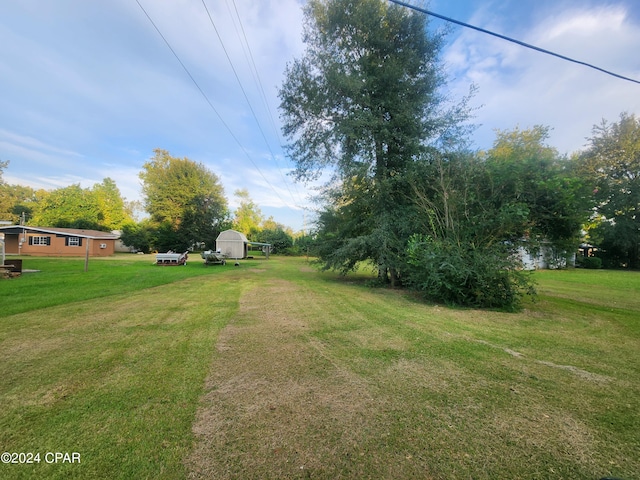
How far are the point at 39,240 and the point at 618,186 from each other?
53.6m

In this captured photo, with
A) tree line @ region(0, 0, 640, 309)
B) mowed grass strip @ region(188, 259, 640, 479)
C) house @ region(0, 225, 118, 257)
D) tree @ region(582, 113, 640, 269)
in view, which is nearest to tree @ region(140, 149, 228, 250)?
house @ region(0, 225, 118, 257)

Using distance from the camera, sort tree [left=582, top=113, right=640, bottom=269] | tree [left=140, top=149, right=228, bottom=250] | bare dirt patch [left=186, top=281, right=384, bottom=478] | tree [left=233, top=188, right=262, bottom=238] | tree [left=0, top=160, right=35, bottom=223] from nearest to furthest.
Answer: bare dirt patch [left=186, top=281, right=384, bottom=478] < tree [left=582, top=113, right=640, bottom=269] < tree [left=140, top=149, right=228, bottom=250] < tree [left=0, top=160, right=35, bottom=223] < tree [left=233, top=188, right=262, bottom=238]

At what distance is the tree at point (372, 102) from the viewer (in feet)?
32.3

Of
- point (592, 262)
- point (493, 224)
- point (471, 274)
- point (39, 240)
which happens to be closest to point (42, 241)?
point (39, 240)

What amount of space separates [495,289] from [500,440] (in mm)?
5642

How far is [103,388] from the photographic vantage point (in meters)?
2.57

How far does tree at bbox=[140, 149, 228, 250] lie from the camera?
37.5 metres

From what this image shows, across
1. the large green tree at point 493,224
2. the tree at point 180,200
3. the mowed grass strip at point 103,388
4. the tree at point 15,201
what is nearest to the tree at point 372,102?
the large green tree at point 493,224

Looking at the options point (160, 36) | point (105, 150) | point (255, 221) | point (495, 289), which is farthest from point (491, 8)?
point (255, 221)

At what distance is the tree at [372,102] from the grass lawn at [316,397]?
5.66 m

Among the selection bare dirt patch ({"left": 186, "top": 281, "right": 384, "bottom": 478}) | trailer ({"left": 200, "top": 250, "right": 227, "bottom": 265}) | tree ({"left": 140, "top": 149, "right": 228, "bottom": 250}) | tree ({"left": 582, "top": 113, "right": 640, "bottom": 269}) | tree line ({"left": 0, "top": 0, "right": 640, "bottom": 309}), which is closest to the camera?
bare dirt patch ({"left": 186, "top": 281, "right": 384, "bottom": 478})

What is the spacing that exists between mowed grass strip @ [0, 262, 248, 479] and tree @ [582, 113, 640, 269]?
33211 millimetres

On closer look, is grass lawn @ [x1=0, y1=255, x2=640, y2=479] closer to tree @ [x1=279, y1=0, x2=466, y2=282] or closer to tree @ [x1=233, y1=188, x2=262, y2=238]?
tree @ [x1=279, y1=0, x2=466, y2=282]

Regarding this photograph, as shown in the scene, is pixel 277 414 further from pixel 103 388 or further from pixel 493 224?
pixel 493 224
